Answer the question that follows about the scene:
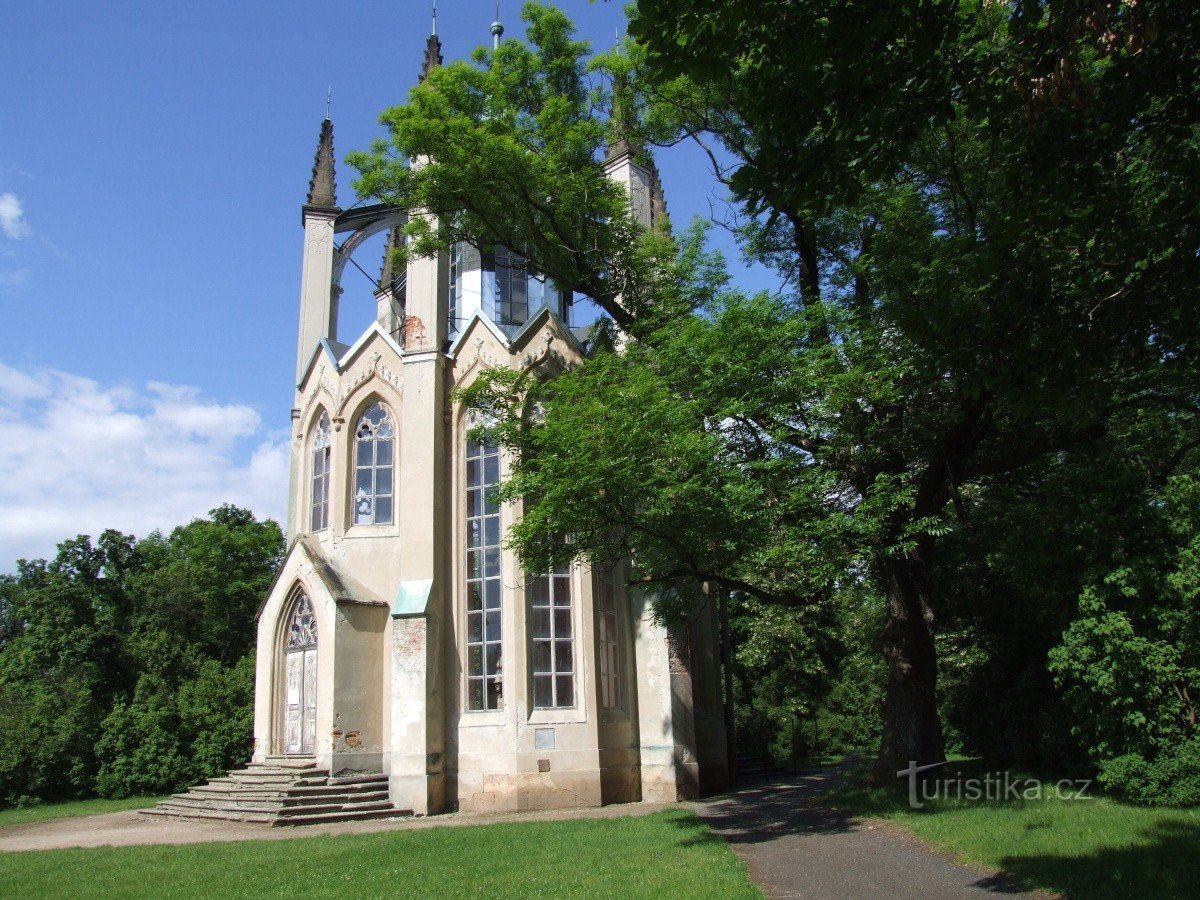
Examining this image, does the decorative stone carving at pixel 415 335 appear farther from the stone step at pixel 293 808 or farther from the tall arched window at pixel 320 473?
the stone step at pixel 293 808

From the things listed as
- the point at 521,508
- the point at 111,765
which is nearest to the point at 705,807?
the point at 521,508

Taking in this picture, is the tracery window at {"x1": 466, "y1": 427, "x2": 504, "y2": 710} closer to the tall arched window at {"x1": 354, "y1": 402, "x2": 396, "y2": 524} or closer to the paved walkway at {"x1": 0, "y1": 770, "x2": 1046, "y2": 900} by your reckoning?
the tall arched window at {"x1": 354, "y1": 402, "x2": 396, "y2": 524}

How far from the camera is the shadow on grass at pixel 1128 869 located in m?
7.31

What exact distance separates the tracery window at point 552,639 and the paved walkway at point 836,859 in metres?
3.36

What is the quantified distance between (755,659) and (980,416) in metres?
19.0

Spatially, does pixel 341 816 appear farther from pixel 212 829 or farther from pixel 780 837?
pixel 780 837

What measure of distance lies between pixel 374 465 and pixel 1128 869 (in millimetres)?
15178

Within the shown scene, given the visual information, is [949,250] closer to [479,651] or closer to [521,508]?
[521,508]

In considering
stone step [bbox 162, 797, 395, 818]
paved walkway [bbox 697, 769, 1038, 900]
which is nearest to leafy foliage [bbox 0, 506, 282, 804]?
stone step [bbox 162, 797, 395, 818]

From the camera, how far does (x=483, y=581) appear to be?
17859 millimetres

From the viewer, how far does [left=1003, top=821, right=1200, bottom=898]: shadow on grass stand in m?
7.31

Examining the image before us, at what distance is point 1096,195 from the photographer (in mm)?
6906

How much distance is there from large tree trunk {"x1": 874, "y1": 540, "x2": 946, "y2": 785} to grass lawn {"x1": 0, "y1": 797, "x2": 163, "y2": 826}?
16.7 m

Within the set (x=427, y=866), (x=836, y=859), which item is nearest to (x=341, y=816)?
(x=427, y=866)
